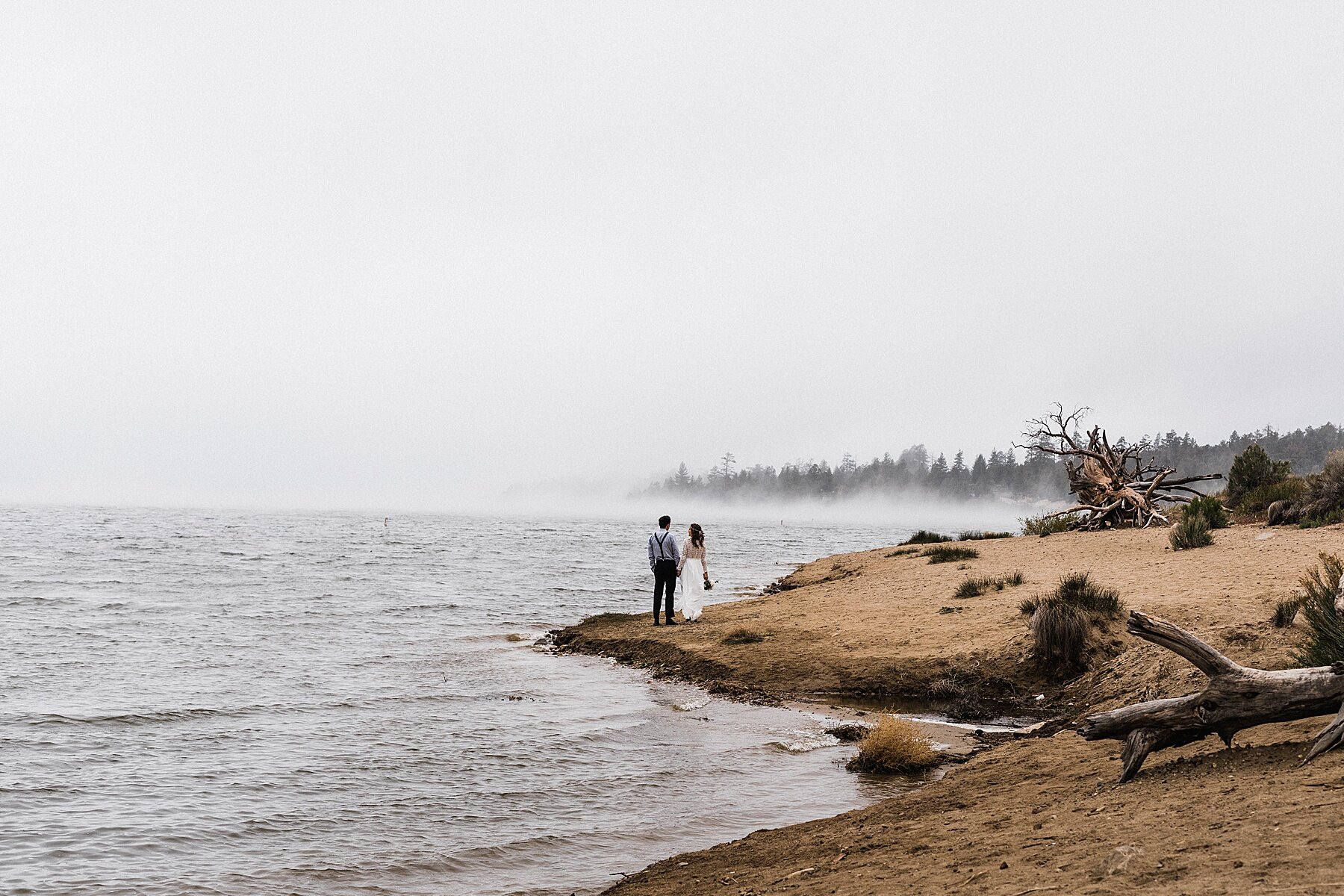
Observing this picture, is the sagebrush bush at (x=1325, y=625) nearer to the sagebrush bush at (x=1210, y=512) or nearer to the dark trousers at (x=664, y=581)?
the dark trousers at (x=664, y=581)

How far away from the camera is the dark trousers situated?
18453 mm

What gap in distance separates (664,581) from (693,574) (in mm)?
649

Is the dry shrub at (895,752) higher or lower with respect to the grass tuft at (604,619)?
higher

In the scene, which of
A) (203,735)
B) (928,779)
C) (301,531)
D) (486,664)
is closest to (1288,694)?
(928,779)

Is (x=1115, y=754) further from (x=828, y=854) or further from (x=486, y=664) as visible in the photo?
(x=486, y=664)

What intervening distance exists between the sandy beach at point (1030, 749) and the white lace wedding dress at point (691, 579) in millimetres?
361

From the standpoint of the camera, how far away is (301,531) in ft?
234

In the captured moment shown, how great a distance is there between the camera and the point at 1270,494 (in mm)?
26781

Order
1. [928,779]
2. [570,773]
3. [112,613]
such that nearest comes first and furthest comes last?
[928,779]
[570,773]
[112,613]

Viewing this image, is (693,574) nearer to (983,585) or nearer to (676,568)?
(676,568)

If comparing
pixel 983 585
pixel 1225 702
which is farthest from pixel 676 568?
pixel 1225 702

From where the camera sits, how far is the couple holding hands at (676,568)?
717 inches

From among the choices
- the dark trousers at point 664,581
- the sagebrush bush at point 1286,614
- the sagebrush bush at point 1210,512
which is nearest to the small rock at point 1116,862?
the sagebrush bush at point 1286,614

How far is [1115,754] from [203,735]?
1024cm
